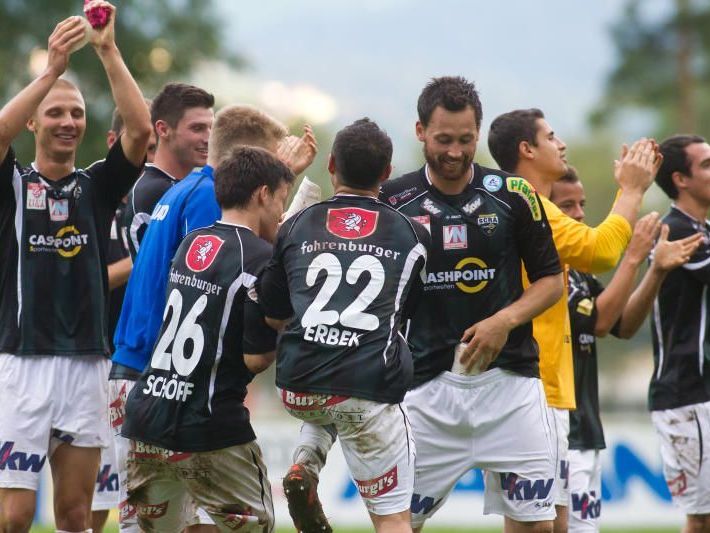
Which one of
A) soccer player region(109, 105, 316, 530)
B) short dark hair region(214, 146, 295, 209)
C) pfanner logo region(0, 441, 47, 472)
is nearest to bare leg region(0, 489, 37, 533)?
pfanner logo region(0, 441, 47, 472)

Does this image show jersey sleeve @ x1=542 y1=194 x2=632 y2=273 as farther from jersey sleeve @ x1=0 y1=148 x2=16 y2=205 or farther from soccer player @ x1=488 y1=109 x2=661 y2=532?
jersey sleeve @ x1=0 y1=148 x2=16 y2=205

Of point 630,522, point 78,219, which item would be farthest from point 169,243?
point 630,522

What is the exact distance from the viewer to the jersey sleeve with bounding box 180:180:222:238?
689 centimetres

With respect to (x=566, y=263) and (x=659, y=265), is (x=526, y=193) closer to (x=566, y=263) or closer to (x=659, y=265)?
(x=566, y=263)

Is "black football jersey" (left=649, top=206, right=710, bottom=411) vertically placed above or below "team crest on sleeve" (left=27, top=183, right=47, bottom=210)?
below

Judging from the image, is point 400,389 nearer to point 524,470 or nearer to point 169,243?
point 524,470

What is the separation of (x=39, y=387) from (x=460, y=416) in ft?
7.89

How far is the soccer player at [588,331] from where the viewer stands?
8719 mm

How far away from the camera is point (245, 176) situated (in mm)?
6449

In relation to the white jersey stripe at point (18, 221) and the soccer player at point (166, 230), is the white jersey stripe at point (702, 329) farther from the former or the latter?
the white jersey stripe at point (18, 221)

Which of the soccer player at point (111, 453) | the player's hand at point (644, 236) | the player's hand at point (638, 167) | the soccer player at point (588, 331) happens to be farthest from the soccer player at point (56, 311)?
the soccer player at point (588, 331)

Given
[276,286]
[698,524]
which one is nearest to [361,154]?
[276,286]

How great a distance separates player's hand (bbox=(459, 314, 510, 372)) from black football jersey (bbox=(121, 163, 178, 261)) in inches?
82.9

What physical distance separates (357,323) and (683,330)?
153 inches
